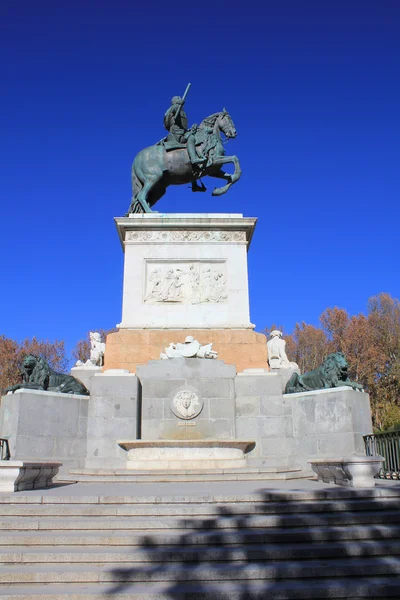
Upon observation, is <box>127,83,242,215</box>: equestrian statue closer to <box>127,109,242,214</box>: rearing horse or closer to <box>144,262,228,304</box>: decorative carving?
<box>127,109,242,214</box>: rearing horse

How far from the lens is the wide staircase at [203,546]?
17.9ft

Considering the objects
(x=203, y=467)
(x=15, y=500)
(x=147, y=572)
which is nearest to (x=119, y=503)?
(x=15, y=500)

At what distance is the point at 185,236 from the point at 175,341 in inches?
148

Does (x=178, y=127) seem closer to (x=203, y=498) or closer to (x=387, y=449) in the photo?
(x=387, y=449)

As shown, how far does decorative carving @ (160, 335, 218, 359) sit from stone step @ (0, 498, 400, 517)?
26.8 feet

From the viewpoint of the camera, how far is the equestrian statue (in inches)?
751

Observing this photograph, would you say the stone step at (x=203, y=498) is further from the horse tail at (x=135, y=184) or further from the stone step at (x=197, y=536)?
the horse tail at (x=135, y=184)

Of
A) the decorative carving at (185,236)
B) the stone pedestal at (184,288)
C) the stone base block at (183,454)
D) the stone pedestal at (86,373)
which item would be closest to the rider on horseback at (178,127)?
the decorative carving at (185,236)

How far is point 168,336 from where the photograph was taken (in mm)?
16969

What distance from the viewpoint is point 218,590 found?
5258mm

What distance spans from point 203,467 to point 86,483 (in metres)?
3.22

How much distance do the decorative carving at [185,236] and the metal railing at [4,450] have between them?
7759 millimetres

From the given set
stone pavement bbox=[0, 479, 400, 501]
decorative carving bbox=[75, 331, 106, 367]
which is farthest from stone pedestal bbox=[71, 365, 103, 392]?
stone pavement bbox=[0, 479, 400, 501]

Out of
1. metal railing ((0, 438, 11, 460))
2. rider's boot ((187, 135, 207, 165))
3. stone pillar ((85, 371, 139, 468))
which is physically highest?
rider's boot ((187, 135, 207, 165))
